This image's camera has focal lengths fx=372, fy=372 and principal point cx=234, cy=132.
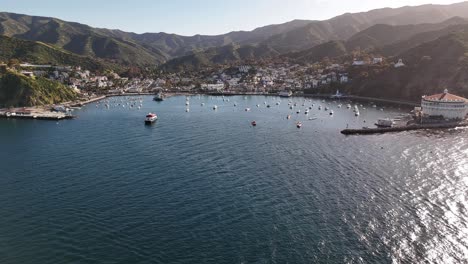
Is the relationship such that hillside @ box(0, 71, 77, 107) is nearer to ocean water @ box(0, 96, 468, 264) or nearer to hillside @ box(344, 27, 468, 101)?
ocean water @ box(0, 96, 468, 264)

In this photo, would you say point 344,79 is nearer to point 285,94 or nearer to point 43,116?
point 285,94

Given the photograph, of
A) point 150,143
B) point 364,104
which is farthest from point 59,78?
point 364,104

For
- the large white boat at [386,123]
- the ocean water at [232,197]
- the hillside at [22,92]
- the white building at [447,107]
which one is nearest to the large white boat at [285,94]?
the white building at [447,107]

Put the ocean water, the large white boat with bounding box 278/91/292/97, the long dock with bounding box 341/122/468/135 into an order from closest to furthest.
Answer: the ocean water
the long dock with bounding box 341/122/468/135
the large white boat with bounding box 278/91/292/97

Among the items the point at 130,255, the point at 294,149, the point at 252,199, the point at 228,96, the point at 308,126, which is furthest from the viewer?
the point at 228,96

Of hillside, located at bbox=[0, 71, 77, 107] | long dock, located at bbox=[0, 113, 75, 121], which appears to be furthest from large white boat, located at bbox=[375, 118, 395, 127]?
hillside, located at bbox=[0, 71, 77, 107]

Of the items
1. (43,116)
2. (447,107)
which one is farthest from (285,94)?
(43,116)

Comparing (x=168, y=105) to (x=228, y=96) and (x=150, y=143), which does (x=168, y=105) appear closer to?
(x=228, y=96)
